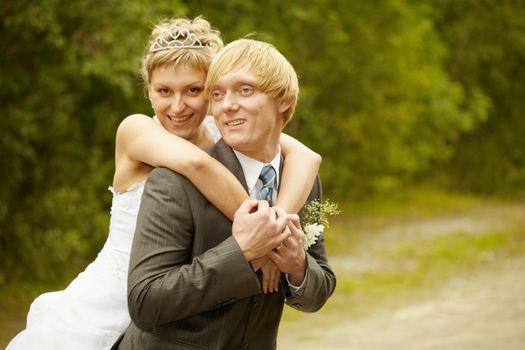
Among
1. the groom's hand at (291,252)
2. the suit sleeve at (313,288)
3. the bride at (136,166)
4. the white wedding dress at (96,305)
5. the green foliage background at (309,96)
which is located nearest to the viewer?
the groom's hand at (291,252)

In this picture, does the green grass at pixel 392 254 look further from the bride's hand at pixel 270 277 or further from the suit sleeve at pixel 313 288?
the bride's hand at pixel 270 277

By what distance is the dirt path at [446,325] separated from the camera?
756 cm

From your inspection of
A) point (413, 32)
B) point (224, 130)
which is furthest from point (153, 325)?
point (413, 32)

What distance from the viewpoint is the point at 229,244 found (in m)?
2.37

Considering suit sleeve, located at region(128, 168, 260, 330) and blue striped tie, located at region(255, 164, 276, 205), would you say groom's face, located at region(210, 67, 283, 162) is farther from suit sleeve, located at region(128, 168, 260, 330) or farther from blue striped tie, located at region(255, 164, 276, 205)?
suit sleeve, located at region(128, 168, 260, 330)

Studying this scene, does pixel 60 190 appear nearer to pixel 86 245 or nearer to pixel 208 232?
pixel 86 245

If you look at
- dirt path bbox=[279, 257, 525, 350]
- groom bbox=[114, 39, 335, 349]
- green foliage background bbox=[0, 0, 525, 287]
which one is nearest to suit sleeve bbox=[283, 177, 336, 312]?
groom bbox=[114, 39, 335, 349]

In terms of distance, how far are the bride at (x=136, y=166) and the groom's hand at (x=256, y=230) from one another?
1.56 ft

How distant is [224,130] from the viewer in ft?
8.55

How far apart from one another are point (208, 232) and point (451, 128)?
630 inches

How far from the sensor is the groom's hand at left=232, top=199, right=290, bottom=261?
2.37 m

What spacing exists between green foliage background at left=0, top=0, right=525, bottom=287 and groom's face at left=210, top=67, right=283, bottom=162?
91cm

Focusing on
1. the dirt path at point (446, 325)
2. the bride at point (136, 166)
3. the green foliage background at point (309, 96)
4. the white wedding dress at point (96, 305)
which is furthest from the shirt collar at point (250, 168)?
the dirt path at point (446, 325)

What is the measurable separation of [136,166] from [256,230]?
104 centimetres
